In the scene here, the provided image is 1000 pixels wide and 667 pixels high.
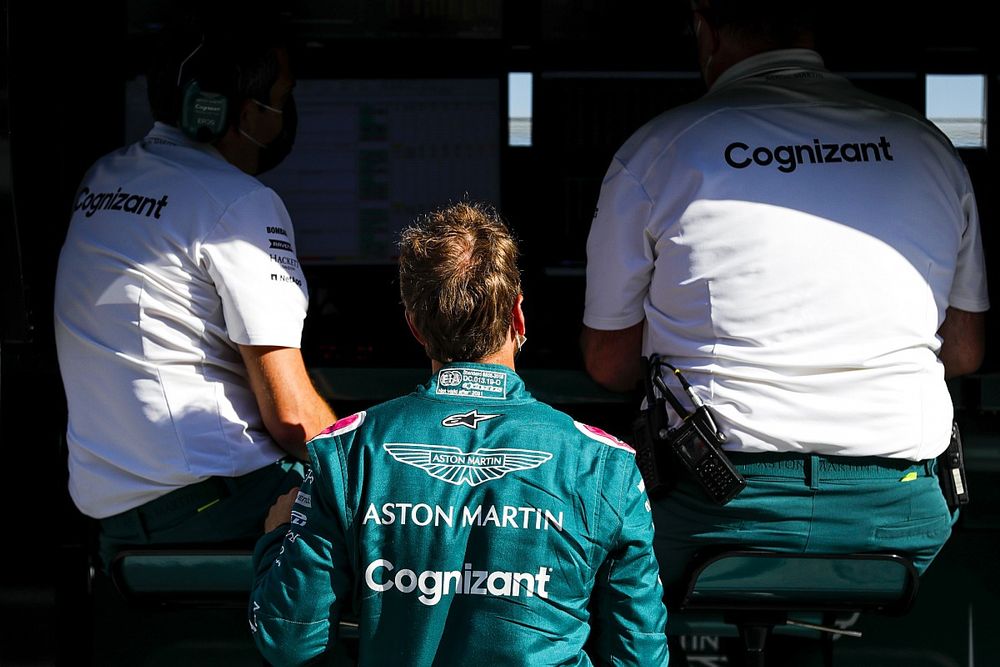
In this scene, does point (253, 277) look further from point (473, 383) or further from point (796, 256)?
point (796, 256)

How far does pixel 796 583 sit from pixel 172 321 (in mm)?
1140

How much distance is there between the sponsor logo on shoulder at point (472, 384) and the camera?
141cm

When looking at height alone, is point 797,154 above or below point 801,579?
above

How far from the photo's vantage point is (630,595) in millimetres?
1386

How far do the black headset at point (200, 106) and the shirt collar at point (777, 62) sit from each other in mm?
941

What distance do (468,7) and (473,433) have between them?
2020 mm

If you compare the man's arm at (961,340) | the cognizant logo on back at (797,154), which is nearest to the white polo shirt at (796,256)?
the cognizant logo on back at (797,154)

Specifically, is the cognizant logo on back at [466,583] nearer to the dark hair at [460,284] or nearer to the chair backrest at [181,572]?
the dark hair at [460,284]

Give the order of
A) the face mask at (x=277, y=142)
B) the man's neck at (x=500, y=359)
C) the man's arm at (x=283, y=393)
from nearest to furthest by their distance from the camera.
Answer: the man's neck at (x=500, y=359)
the man's arm at (x=283, y=393)
the face mask at (x=277, y=142)

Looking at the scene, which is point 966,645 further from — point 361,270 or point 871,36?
point 361,270

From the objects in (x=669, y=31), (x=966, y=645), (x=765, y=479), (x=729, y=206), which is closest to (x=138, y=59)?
(x=669, y=31)

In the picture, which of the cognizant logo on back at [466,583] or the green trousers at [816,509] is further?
the green trousers at [816,509]

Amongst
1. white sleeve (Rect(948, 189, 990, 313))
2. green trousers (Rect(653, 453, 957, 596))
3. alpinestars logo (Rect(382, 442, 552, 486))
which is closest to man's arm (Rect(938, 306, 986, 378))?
white sleeve (Rect(948, 189, 990, 313))

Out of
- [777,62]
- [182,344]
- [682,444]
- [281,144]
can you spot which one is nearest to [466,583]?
[682,444]
